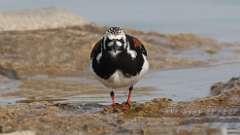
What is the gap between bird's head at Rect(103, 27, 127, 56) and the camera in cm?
928

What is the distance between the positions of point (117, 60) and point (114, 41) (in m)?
0.28

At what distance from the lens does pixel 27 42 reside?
60.1ft

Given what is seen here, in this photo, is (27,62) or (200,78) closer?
(200,78)

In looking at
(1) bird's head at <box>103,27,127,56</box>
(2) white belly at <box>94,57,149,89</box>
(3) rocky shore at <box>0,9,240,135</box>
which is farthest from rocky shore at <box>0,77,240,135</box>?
(1) bird's head at <box>103,27,127,56</box>

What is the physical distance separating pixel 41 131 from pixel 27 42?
9.99 metres

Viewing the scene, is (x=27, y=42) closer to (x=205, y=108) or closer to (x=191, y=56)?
(x=191, y=56)

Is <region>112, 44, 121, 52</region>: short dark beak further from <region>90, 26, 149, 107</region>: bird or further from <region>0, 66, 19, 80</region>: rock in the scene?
<region>0, 66, 19, 80</region>: rock

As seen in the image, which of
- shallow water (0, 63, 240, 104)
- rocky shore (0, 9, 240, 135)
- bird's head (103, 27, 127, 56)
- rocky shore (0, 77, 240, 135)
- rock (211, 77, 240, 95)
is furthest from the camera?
shallow water (0, 63, 240, 104)

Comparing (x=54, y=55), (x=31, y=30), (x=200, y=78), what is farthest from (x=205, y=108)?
(x=31, y=30)

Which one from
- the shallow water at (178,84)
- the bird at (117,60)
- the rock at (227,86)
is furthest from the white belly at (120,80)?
the shallow water at (178,84)

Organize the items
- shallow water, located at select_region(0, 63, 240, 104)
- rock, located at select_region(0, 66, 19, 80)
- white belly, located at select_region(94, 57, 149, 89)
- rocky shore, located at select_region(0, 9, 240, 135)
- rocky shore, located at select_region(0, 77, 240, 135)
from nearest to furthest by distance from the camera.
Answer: rocky shore, located at select_region(0, 77, 240, 135)
rocky shore, located at select_region(0, 9, 240, 135)
white belly, located at select_region(94, 57, 149, 89)
shallow water, located at select_region(0, 63, 240, 104)
rock, located at select_region(0, 66, 19, 80)

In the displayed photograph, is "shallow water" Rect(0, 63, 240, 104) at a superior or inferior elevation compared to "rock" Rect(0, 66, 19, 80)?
inferior

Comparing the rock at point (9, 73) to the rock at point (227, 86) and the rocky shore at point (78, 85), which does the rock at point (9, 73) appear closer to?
the rocky shore at point (78, 85)

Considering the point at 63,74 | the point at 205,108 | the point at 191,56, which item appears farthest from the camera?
Answer: the point at 191,56
